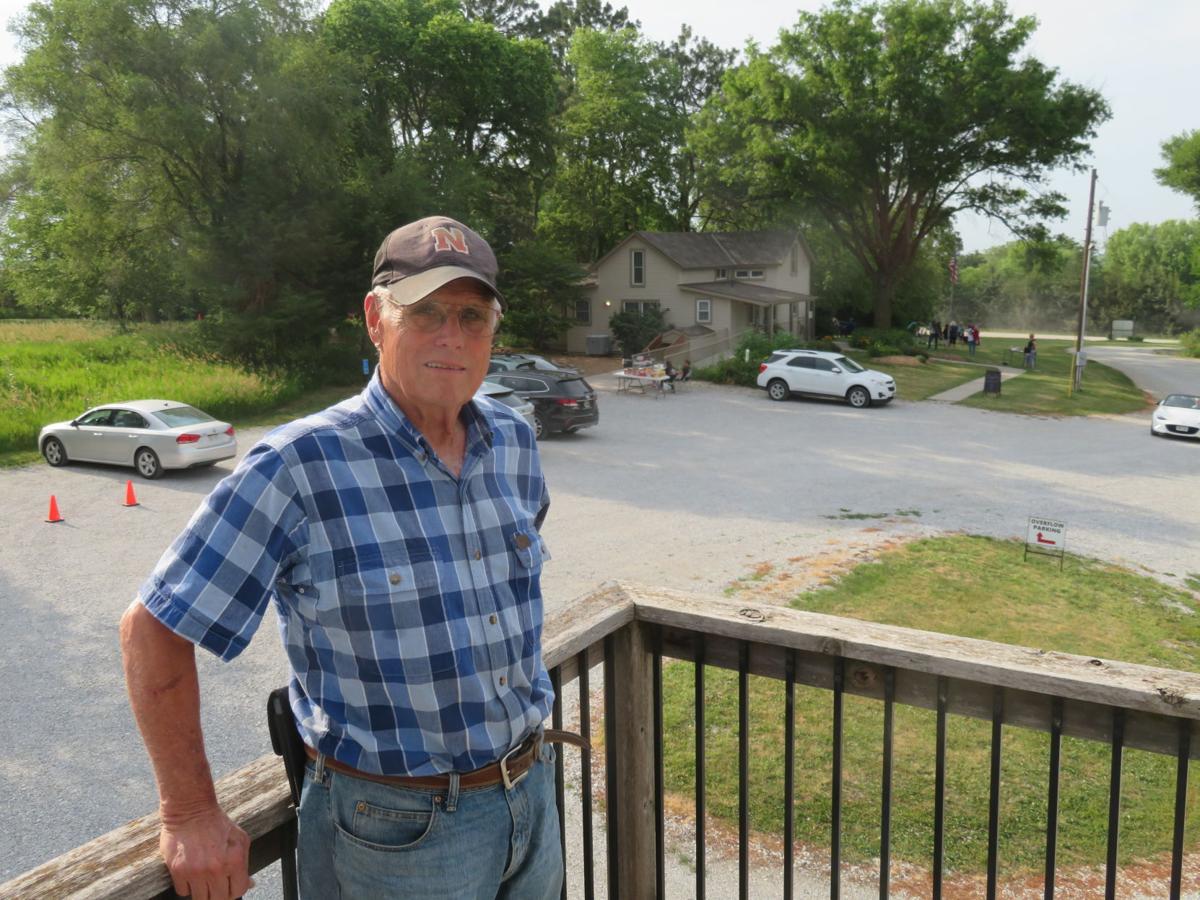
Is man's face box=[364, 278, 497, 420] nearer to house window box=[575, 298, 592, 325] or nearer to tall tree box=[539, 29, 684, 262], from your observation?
house window box=[575, 298, 592, 325]

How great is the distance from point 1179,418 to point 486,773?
26.8 metres

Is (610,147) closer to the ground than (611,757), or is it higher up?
higher up

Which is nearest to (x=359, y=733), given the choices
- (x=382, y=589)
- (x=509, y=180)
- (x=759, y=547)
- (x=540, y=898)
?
(x=382, y=589)

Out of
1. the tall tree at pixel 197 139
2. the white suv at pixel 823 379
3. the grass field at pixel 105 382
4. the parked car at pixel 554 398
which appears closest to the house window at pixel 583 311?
the white suv at pixel 823 379

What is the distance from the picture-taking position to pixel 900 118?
40188mm

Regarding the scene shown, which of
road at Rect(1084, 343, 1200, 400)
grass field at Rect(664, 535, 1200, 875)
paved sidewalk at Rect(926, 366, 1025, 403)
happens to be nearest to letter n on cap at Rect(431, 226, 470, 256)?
grass field at Rect(664, 535, 1200, 875)

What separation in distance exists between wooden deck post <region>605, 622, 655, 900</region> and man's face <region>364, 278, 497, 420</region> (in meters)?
1.07

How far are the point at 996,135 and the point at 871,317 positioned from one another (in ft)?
55.1

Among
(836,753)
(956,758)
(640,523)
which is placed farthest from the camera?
(640,523)

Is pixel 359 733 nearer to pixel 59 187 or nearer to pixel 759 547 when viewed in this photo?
pixel 759 547

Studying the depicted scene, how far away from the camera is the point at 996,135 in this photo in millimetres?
39719

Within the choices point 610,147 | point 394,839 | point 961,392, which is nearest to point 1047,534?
point 394,839

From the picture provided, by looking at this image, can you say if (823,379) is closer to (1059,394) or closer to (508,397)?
(1059,394)

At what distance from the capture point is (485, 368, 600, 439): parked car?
2120 centimetres
